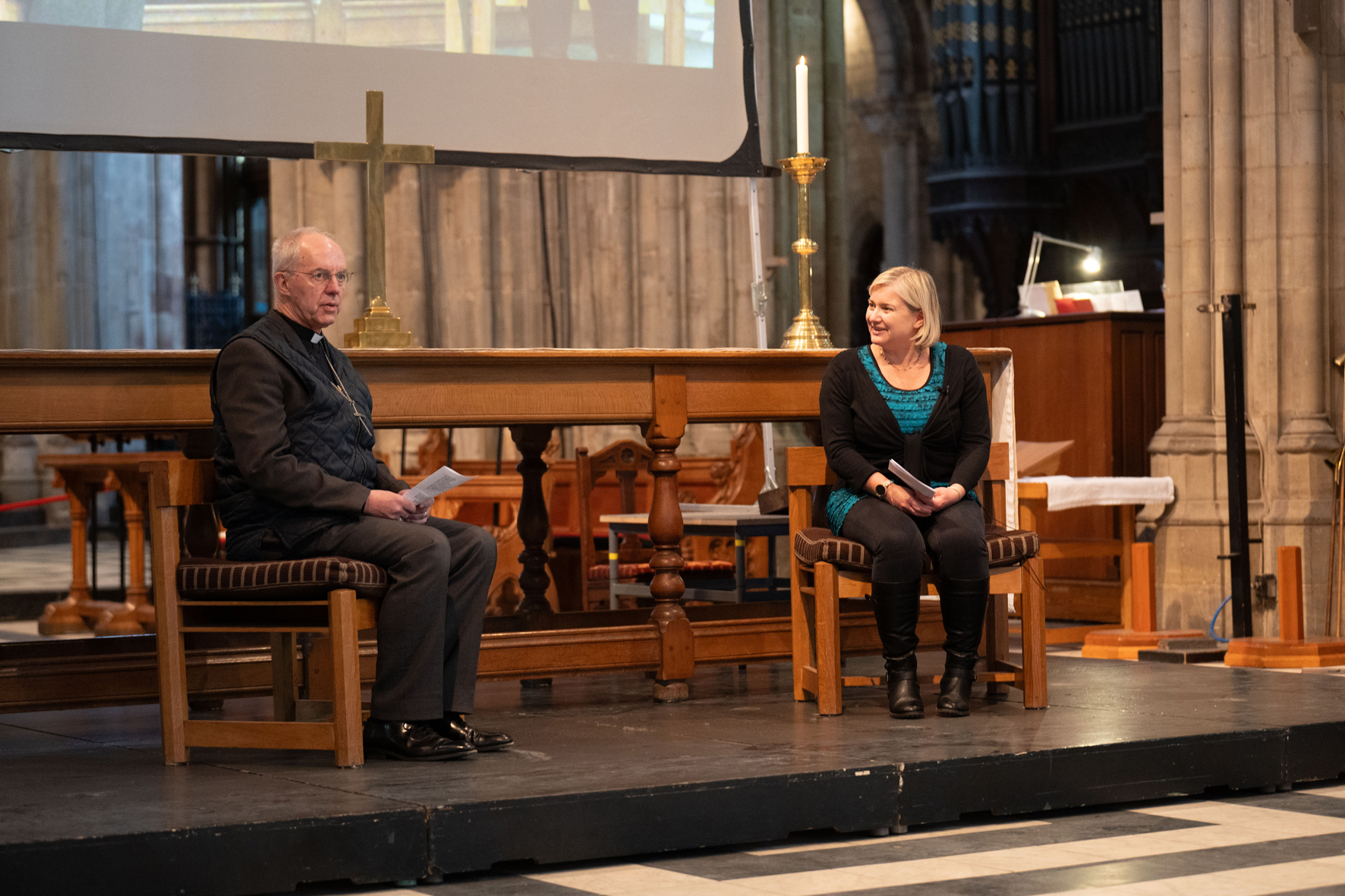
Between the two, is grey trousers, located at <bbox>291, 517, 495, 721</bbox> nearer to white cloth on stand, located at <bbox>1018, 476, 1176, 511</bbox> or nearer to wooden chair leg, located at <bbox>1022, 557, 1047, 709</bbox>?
wooden chair leg, located at <bbox>1022, 557, 1047, 709</bbox>

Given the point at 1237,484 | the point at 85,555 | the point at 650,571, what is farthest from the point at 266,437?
the point at 85,555

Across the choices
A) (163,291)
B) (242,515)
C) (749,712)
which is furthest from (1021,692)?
(163,291)

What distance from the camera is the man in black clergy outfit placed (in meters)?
3.86

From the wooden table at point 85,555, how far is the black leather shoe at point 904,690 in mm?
4514

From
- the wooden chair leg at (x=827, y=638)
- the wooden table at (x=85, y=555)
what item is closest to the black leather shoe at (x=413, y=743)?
the wooden chair leg at (x=827, y=638)

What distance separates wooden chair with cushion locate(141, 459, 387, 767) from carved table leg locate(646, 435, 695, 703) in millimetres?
1163

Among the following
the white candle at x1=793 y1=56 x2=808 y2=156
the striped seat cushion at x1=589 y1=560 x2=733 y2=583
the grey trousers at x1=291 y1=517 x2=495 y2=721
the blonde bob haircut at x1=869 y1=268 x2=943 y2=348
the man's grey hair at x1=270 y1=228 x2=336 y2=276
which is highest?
the white candle at x1=793 y1=56 x2=808 y2=156

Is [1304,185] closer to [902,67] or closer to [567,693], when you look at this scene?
[567,693]

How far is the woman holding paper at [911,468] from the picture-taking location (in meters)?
4.41

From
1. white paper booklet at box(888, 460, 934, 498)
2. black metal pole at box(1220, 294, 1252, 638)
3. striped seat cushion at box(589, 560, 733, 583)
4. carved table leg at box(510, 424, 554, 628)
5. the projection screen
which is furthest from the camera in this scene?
striped seat cushion at box(589, 560, 733, 583)

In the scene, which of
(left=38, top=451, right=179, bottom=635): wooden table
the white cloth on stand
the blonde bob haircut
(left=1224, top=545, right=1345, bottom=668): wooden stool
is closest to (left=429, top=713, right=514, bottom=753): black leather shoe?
the blonde bob haircut

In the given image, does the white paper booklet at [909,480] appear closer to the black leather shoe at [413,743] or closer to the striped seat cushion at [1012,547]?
the striped seat cushion at [1012,547]

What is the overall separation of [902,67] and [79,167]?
8513 mm

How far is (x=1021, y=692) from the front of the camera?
4969 millimetres
